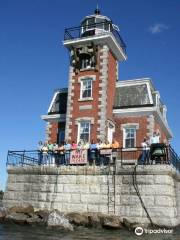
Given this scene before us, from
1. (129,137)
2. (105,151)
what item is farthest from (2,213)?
(129,137)

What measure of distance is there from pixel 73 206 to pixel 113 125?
776cm

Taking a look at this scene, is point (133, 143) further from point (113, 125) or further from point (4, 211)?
point (4, 211)

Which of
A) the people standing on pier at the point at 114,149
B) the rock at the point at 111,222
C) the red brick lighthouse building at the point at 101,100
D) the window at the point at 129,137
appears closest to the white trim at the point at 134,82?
the red brick lighthouse building at the point at 101,100

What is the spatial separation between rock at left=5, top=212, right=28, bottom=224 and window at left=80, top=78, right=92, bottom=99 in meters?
9.94

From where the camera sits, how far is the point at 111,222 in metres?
17.0

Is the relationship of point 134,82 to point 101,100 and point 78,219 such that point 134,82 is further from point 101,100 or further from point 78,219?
point 78,219

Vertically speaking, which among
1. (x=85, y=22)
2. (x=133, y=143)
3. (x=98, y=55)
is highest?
(x=85, y=22)

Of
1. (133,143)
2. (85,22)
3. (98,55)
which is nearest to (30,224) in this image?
(133,143)

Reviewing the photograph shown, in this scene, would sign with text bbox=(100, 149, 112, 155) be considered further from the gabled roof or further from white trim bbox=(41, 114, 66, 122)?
white trim bbox=(41, 114, 66, 122)

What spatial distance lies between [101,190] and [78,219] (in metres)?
2.00

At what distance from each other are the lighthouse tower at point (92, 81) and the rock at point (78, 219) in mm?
6846

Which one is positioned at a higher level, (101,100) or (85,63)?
(85,63)

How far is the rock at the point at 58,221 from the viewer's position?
1653 cm

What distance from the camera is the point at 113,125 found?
25078 mm
